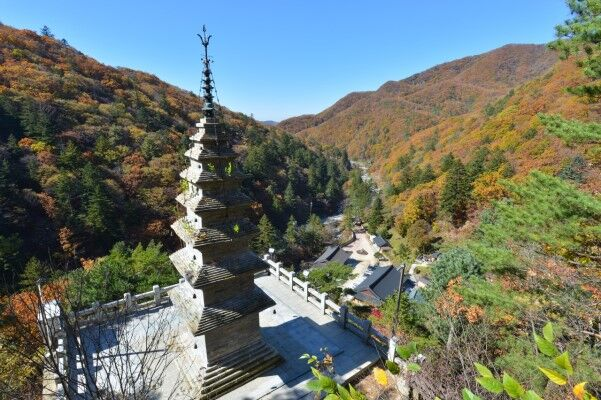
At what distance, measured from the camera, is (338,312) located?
596 inches

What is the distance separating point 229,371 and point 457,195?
36253mm

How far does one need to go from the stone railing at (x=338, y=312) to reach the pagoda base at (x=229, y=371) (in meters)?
3.52

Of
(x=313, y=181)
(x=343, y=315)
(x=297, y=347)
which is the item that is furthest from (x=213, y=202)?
(x=313, y=181)

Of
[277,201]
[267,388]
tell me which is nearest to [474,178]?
[277,201]

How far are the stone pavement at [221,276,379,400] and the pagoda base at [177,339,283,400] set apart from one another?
0.28 meters

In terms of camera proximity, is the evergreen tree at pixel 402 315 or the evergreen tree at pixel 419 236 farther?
the evergreen tree at pixel 419 236

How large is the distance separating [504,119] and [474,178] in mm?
31635

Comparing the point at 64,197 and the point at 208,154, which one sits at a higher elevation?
the point at 208,154

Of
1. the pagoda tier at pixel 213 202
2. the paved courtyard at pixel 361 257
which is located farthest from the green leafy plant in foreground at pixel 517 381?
the paved courtyard at pixel 361 257

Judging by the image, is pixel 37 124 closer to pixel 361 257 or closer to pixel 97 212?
pixel 97 212

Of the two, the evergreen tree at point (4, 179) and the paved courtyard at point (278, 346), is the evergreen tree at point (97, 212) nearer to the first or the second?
the evergreen tree at point (4, 179)

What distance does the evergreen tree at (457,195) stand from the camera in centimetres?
3966

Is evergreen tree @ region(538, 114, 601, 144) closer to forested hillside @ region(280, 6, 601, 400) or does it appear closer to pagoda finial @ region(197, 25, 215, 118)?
forested hillside @ region(280, 6, 601, 400)

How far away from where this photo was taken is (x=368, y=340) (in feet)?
44.9
